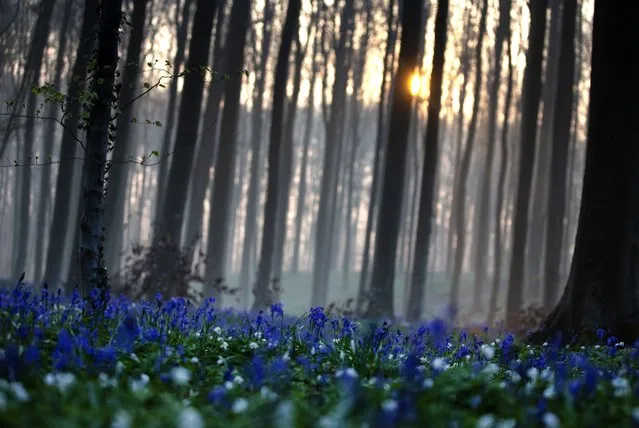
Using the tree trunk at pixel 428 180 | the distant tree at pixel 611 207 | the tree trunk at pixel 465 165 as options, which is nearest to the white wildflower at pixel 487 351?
the distant tree at pixel 611 207

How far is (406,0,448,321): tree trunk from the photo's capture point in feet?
57.9

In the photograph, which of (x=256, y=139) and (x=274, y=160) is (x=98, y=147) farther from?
(x=256, y=139)

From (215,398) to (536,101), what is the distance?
56.6ft

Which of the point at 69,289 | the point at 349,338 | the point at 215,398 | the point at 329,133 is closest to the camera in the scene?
the point at 215,398

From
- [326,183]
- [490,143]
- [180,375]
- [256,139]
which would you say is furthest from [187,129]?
[256,139]

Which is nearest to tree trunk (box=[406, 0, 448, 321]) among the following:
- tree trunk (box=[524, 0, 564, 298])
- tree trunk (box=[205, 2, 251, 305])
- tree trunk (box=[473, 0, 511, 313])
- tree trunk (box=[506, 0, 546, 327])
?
tree trunk (box=[506, 0, 546, 327])

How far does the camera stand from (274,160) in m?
19.6

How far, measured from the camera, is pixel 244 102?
39594 millimetres

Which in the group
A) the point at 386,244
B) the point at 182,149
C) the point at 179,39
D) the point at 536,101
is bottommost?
the point at 386,244

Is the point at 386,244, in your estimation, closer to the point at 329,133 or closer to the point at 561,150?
the point at 561,150

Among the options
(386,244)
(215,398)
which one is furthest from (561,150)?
(215,398)

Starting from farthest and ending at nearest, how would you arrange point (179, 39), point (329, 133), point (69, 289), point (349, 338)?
1. point (329, 133)
2. point (179, 39)
3. point (69, 289)
4. point (349, 338)

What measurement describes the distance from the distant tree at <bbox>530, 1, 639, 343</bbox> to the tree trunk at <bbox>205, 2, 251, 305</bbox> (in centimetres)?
1046

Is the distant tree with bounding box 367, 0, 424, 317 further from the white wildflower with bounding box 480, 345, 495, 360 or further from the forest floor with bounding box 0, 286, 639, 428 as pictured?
the forest floor with bounding box 0, 286, 639, 428
